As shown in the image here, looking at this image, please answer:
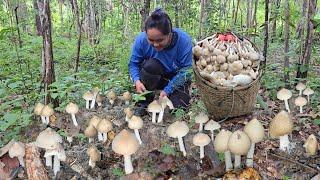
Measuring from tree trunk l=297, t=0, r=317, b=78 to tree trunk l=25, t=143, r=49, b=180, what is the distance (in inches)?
168

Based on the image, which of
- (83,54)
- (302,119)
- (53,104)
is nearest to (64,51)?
(83,54)

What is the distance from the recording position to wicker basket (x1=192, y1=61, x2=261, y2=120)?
14.7ft

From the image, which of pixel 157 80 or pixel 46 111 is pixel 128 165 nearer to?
pixel 46 111

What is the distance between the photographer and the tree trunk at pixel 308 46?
573 cm

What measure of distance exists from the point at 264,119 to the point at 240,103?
0.61 metres

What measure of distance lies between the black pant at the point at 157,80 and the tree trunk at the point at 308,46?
2.01 metres

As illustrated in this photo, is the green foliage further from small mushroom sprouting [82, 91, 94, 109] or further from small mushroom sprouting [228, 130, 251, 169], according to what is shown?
small mushroom sprouting [82, 91, 94, 109]

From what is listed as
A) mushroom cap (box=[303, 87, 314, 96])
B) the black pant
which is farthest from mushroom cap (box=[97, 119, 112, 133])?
mushroom cap (box=[303, 87, 314, 96])

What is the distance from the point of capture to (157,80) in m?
5.42

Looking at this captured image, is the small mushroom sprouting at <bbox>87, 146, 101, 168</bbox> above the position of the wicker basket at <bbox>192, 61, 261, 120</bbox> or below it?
below

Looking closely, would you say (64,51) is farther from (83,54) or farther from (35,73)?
(35,73)

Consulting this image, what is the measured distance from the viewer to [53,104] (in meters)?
5.38

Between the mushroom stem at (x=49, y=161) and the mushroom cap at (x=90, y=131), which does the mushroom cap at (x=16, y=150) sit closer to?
the mushroom stem at (x=49, y=161)

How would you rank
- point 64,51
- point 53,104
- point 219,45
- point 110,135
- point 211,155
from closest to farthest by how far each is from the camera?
1. point 211,155
2. point 110,135
3. point 219,45
4. point 53,104
5. point 64,51
